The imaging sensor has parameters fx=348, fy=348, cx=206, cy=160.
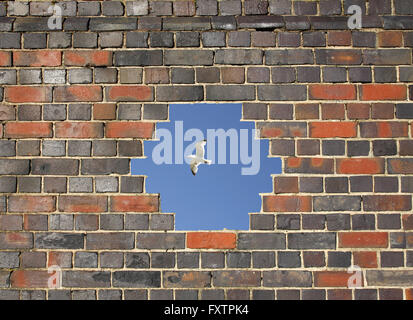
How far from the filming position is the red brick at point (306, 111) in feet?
5.93

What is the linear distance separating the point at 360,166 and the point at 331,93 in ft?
1.33

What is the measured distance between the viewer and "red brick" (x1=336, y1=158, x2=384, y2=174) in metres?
1.78

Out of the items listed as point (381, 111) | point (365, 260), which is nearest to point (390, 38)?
point (381, 111)

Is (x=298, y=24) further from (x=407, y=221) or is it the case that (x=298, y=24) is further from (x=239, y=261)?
(x=239, y=261)

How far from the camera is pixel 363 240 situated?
5.74ft

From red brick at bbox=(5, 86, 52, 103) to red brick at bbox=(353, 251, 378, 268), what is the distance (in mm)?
1770

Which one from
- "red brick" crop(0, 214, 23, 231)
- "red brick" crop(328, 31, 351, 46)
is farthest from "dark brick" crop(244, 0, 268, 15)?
"red brick" crop(0, 214, 23, 231)

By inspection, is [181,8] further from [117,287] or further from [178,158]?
[117,287]

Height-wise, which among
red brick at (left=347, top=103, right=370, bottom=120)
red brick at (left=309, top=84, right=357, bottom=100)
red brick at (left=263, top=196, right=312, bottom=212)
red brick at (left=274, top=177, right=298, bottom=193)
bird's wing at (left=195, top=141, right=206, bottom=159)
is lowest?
red brick at (left=263, top=196, right=312, bottom=212)

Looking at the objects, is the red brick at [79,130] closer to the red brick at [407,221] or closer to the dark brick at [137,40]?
the dark brick at [137,40]

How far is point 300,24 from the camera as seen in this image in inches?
72.3

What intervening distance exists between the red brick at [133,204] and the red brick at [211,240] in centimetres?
23

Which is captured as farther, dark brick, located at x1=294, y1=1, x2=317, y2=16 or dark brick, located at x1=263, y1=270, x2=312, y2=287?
dark brick, located at x1=294, y1=1, x2=317, y2=16
